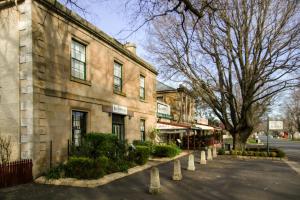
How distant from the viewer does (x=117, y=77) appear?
67.5ft

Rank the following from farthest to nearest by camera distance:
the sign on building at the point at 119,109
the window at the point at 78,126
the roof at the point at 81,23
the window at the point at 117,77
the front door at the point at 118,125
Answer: the window at the point at 117,77
the front door at the point at 118,125
the sign on building at the point at 119,109
the window at the point at 78,126
the roof at the point at 81,23

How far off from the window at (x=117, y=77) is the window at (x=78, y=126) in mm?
4184

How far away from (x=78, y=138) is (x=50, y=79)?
3.54 metres

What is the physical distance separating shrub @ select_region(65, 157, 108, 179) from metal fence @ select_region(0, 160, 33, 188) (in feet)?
4.80

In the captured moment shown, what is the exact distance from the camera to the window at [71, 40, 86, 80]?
15.7 metres

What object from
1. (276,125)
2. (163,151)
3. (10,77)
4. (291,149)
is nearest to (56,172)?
(10,77)

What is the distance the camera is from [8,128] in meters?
12.8

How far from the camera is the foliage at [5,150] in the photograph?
Answer: 41.2 ft

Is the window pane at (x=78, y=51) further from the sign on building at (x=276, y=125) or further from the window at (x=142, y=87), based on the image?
the sign on building at (x=276, y=125)

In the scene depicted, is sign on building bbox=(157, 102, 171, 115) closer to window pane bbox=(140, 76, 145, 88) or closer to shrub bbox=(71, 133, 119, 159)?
window pane bbox=(140, 76, 145, 88)

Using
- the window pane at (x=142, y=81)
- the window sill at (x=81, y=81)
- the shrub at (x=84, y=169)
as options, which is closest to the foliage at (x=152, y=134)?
the window pane at (x=142, y=81)

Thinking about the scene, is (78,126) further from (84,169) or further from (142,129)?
(142,129)

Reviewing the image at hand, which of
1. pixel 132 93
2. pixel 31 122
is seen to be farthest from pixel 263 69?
pixel 31 122

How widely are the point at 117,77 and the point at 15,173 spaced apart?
10358 millimetres
